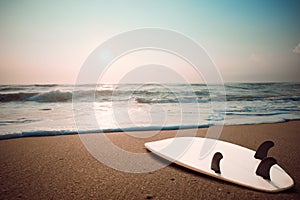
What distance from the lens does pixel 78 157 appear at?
2.88 m

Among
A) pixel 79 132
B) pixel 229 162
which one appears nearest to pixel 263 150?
pixel 229 162

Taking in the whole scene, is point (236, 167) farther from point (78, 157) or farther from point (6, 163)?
point (6, 163)

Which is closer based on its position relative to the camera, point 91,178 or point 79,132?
point 91,178

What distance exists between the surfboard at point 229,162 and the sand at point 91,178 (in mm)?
72

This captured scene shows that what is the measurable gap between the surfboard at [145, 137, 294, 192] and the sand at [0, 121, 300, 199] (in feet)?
0.24

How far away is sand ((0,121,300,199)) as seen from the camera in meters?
1.92

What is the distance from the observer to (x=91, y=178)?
7.36ft

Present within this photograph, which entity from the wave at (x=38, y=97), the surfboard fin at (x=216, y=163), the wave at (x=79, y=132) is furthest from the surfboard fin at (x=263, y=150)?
the wave at (x=38, y=97)

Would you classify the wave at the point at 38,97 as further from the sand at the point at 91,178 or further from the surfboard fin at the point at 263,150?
the surfboard fin at the point at 263,150

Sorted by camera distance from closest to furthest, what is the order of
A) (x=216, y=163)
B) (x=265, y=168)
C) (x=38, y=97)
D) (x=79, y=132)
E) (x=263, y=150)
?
(x=265, y=168) → (x=216, y=163) → (x=263, y=150) → (x=79, y=132) → (x=38, y=97)

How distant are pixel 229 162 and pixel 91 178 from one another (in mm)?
1594

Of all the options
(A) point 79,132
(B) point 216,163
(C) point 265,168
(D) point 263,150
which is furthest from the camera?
(A) point 79,132

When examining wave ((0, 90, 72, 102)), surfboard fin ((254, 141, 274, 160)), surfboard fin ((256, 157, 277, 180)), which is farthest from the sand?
wave ((0, 90, 72, 102))

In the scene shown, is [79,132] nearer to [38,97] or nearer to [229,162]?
[229,162]
